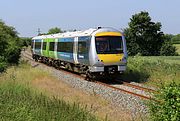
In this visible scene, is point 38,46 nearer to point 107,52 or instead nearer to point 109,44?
point 109,44

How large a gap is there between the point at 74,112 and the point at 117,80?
12366 millimetres

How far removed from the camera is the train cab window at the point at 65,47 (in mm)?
24622

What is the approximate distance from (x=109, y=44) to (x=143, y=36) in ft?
146

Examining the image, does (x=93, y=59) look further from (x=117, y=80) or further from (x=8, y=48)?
(x=8, y=48)

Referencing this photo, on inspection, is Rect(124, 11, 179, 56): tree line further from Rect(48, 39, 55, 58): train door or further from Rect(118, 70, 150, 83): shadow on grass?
Rect(118, 70, 150, 83): shadow on grass

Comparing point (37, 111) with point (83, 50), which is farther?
point (83, 50)

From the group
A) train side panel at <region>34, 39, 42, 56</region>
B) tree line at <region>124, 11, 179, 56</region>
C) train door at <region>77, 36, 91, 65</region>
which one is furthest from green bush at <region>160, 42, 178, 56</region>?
train door at <region>77, 36, 91, 65</region>

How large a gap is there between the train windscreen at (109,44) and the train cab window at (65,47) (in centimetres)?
434

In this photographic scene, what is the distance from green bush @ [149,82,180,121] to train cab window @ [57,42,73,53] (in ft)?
54.3

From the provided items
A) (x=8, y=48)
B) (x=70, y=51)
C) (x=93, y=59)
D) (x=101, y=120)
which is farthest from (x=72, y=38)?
(x=101, y=120)

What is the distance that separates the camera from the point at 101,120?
9969mm

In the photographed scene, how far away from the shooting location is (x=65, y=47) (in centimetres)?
2633

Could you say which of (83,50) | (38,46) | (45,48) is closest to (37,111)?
(83,50)

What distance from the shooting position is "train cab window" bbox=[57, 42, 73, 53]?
2462 cm
